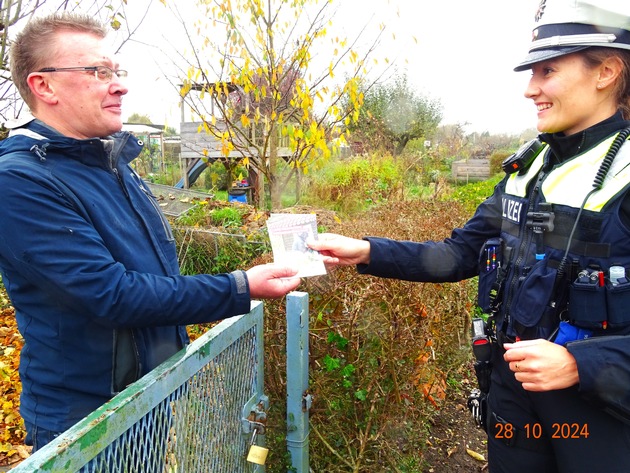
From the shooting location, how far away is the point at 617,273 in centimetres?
149

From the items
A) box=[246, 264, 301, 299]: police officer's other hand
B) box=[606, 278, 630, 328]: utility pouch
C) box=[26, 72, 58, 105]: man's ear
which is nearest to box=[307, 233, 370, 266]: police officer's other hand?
box=[246, 264, 301, 299]: police officer's other hand

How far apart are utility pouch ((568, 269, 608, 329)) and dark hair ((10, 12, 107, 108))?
6.30ft

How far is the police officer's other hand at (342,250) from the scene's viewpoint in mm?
2283

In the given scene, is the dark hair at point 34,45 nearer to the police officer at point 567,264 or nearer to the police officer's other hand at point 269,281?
the police officer's other hand at point 269,281

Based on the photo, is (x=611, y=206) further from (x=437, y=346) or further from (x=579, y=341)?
(x=437, y=346)

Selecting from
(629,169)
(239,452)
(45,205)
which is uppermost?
(629,169)

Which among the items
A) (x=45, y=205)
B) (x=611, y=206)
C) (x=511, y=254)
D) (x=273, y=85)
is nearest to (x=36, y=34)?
(x=45, y=205)

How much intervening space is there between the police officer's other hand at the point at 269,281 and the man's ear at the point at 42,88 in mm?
923

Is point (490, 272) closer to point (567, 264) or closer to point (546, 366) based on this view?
point (567, 264)

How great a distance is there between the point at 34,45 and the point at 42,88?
0.15m

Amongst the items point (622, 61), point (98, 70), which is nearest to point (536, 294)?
point (622, 61)

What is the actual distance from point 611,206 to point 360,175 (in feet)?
29.3

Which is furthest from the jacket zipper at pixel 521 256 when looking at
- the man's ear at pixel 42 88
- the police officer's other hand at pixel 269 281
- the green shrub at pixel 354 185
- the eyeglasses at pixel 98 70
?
the green shrub at pixel 354 185

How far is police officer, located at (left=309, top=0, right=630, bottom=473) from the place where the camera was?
1.50 m
